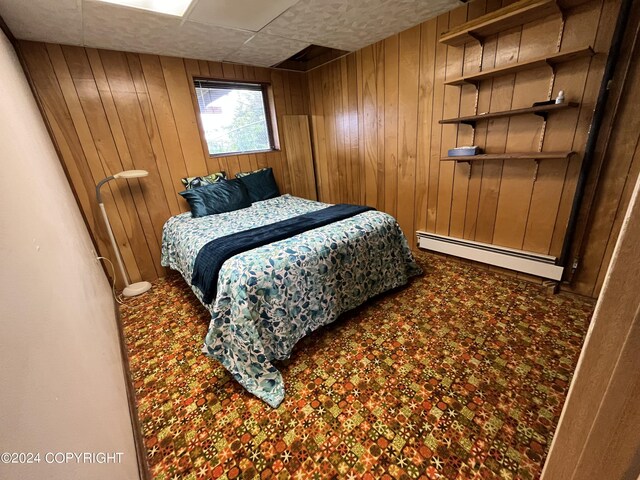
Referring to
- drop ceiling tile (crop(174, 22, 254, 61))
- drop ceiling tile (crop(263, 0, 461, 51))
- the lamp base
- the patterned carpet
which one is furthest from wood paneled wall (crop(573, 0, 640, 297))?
the lamp base

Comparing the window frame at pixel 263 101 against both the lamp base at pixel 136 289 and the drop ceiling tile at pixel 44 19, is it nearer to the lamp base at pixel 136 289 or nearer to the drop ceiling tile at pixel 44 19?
the drop ceiling tile at pixel 44 19

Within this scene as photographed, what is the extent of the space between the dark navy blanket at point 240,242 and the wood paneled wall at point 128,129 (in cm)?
132

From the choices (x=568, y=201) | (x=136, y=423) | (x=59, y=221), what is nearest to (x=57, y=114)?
(x=59, y=221)

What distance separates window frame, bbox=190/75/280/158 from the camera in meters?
2.84

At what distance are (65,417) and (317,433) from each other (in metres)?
0.97

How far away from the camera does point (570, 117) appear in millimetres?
1797

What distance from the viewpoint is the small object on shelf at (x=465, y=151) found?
2.19 meters

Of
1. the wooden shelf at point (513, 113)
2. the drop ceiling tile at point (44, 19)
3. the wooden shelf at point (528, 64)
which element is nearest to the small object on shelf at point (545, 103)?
the wooden shelf at point (513, 113)

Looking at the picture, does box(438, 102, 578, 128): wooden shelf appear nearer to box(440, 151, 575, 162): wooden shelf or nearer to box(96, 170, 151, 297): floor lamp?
box(440, 151, 575, 162): wooden shelf

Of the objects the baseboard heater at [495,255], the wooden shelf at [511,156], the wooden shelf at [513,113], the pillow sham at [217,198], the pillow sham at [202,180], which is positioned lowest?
the baseboard heater at [495,255]

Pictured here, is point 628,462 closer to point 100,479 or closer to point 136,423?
point 100,479

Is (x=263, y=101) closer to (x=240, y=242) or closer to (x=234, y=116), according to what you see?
(x=234, y=116)

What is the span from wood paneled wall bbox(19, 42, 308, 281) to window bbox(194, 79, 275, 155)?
0.40 feet

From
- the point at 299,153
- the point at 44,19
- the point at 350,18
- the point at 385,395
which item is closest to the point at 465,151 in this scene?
the point at 350,18
